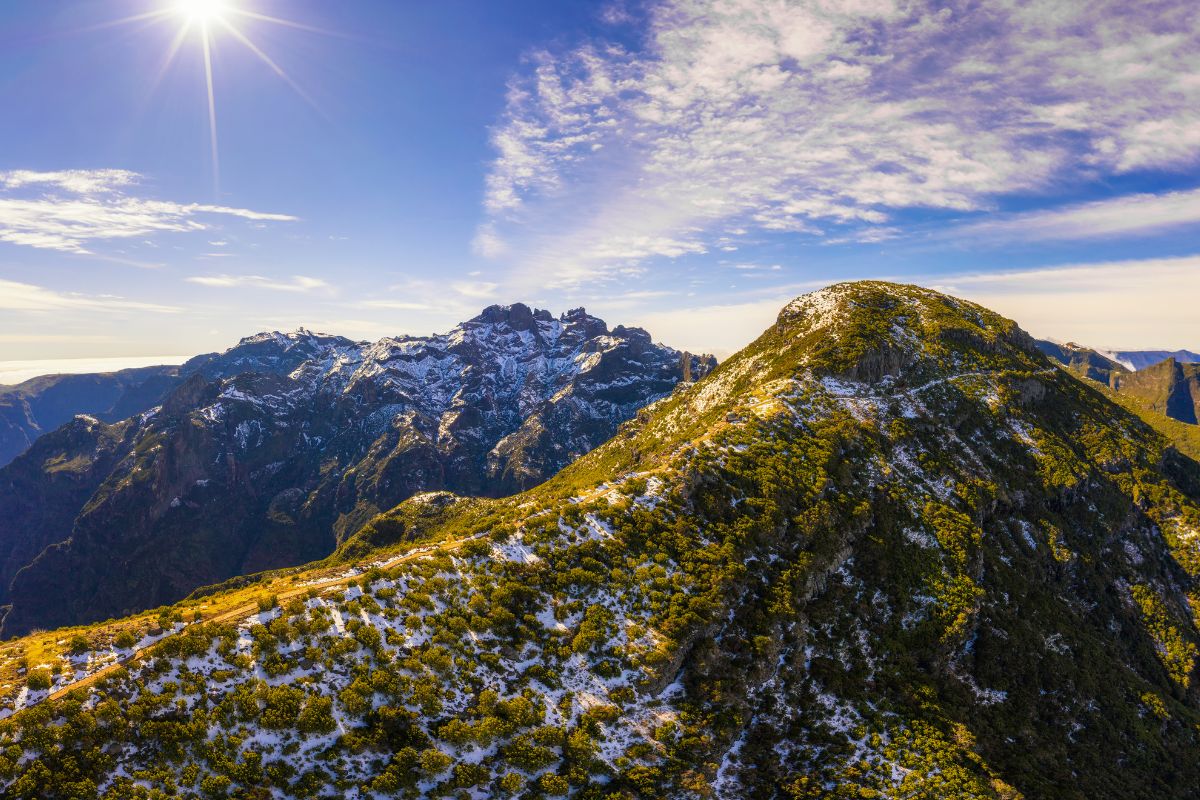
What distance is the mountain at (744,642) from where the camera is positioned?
137ft

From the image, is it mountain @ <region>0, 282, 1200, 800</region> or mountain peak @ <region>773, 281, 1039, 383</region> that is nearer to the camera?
mountain @ <region>0, 282, 1200, 800</region>

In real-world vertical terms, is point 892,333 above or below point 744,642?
above

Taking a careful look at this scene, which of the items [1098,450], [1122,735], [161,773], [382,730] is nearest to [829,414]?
[1122,735]

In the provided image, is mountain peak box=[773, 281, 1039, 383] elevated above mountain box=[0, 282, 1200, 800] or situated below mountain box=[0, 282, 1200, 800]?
above

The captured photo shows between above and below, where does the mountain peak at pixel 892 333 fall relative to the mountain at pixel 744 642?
above

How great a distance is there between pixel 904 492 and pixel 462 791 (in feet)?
299

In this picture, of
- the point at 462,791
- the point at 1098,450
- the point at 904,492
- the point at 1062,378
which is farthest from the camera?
the point at 1062,378

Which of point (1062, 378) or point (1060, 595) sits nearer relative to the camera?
point (1060, 595)

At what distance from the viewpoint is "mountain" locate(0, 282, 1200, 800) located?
1645 inches

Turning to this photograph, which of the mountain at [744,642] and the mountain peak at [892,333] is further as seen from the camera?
the mountain peak at [892,333]

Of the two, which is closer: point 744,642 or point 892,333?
point 744,642

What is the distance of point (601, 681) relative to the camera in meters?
54.8

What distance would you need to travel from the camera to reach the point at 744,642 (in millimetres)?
64312

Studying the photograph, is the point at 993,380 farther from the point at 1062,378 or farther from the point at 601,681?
the point at 601,681
